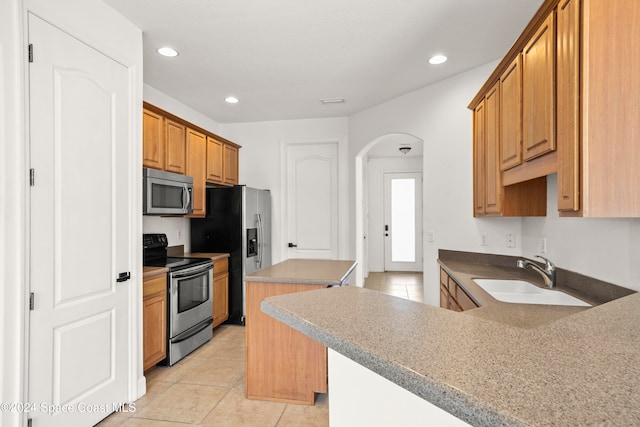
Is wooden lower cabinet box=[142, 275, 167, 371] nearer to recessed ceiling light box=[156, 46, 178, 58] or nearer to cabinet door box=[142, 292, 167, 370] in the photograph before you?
cabinet door box=[142, 292, 167, 370]

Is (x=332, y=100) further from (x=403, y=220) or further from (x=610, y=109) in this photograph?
(x=403, y=220)

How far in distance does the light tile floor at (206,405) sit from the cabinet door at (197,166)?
1.65 meters

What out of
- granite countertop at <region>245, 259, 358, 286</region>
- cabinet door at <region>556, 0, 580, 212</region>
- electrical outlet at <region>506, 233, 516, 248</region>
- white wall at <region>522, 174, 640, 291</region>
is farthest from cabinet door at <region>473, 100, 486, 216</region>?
cabinet door at <region>556, 0, 580, 212</region>

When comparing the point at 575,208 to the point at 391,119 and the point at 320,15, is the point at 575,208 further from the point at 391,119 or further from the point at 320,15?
the point at 391,119

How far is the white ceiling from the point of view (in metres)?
2.26

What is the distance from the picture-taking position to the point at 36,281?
1.73m

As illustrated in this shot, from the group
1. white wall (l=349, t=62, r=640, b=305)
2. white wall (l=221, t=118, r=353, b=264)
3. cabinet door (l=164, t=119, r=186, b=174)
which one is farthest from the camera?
white wall (l=221, t=118, r=353, b=264)

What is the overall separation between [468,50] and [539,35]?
1257 millimetres

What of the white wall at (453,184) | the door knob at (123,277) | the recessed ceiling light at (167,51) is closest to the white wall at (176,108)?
the recessed ceiling light at (167,51)

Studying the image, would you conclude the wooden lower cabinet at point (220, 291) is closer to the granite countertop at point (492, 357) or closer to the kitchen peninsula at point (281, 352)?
the kitchen peninsula at point (281, 352)

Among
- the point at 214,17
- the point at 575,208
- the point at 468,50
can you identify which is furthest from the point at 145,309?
the point at 468,50

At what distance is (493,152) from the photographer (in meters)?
2.59

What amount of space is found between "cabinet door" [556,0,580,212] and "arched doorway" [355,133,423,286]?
7.86ft

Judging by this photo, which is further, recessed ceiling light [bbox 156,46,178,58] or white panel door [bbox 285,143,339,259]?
white panel door [bbox 285,143,339,259]
